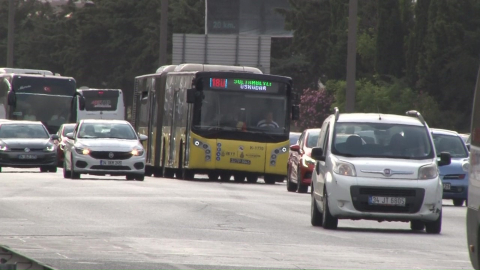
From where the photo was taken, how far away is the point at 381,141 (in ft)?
64.6

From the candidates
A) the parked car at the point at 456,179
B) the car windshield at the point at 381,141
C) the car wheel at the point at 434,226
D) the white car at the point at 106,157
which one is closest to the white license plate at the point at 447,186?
the parked car at the point at 456,179

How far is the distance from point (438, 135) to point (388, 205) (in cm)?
1172

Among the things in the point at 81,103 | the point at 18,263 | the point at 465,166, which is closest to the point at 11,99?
the point at 81,103

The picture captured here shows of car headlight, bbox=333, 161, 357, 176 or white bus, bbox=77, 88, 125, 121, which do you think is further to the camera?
white bus, bbox=77, 88, 125, 121

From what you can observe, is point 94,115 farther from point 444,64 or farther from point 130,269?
point 130,269

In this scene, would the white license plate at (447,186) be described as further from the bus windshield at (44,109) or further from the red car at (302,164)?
the bus windshield at (44,109)

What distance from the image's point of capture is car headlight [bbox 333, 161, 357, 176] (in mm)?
18859

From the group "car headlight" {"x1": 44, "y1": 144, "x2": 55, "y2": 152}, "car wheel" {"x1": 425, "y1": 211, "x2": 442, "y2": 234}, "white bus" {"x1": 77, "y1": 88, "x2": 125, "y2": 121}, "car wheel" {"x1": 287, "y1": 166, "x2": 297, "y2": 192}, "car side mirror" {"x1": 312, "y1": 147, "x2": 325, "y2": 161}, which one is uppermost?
"car side mirror" {"x1": 312, "y1": 147, "x2": 325, "y2": 161}

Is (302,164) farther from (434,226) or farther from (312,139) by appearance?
(434,226)

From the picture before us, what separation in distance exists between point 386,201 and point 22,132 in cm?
2503

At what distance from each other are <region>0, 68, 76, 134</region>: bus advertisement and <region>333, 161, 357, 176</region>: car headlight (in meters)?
33.6

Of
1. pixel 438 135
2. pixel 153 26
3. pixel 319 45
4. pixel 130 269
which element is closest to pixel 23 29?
pixel 153 26

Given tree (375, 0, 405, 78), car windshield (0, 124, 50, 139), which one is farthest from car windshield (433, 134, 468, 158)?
tree (375, 0, 405, 78)

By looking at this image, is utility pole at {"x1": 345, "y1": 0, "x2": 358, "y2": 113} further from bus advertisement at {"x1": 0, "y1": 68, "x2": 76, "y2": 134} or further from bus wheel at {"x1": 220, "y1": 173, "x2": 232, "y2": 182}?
bus advertisement at {"x1": 0, "y1": 68, "x2": 76, "y2": 134}
